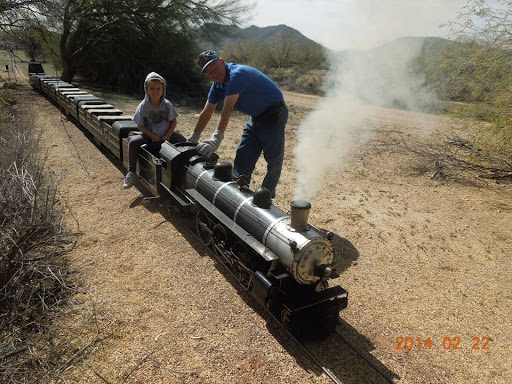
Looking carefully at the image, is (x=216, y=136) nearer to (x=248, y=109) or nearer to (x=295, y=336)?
(x=248, y=109)

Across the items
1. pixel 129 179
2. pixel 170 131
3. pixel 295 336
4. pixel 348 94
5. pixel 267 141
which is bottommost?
pixel 295 336

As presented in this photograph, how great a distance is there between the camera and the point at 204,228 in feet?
17.1

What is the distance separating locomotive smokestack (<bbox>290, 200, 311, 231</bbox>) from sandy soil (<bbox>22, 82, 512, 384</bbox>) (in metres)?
1.26

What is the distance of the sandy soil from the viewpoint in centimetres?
369

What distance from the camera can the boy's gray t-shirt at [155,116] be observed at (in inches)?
261

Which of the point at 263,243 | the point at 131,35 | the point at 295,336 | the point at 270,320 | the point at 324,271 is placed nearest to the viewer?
the point at 324,271

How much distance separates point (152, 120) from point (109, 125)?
7.54 ft

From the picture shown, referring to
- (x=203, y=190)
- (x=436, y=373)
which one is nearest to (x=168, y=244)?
(x=203, y=190)

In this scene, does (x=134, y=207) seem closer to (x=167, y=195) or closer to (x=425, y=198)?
(x=167, y=195)

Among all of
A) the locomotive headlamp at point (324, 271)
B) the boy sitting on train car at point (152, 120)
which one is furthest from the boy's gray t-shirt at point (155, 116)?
the locomotive headlamp at point (324, 271)

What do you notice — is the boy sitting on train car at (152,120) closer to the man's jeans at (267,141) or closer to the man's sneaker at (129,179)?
the man's sneaker at (129,179)

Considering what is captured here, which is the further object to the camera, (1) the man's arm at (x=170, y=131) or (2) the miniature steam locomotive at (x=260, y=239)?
(1) the man's arm at (x=170, y=131)
